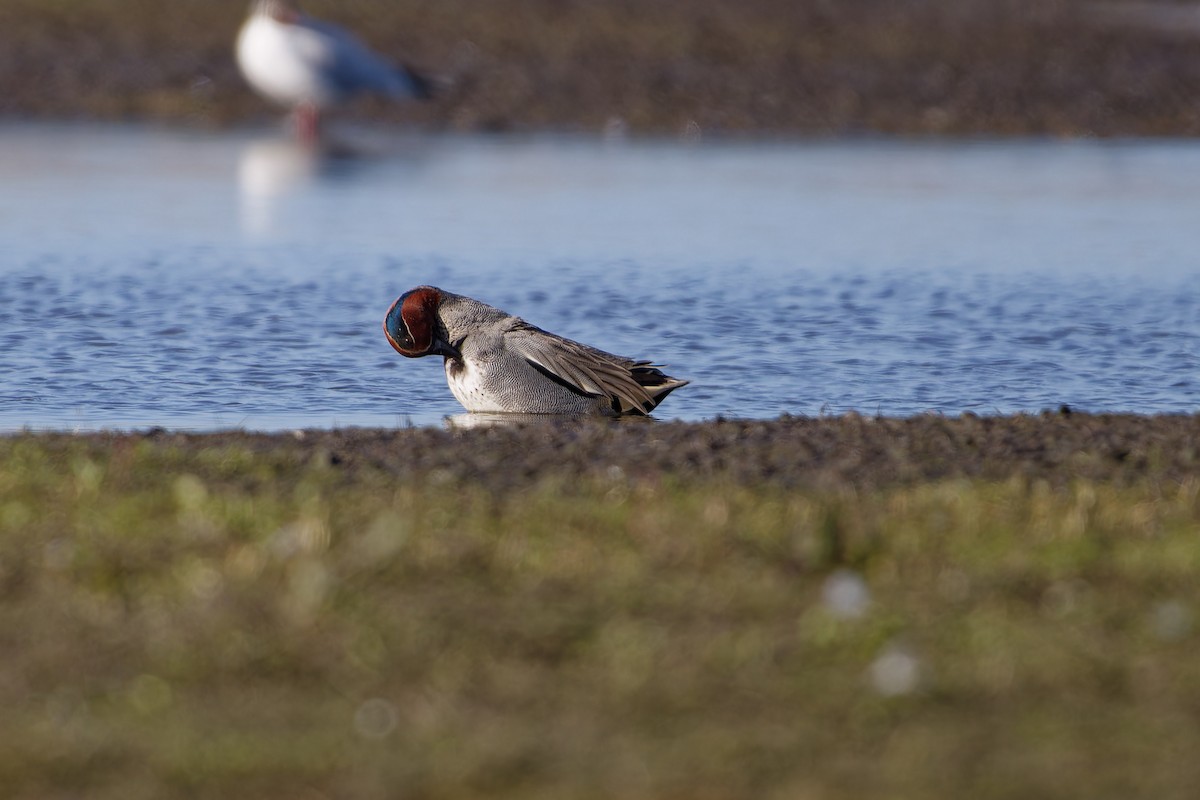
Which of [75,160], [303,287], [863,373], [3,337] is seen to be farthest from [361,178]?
[863,373]

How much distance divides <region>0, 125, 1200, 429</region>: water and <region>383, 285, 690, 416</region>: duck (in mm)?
342

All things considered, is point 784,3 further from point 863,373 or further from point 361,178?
point 863,373

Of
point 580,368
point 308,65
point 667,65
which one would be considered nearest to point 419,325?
point 580,368

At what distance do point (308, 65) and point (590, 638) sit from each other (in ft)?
57.1

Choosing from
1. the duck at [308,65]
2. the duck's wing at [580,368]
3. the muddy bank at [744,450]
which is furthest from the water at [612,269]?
the muddy bank at [744,450]

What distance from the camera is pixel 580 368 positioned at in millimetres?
9781

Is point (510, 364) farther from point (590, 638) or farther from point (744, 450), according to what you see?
point (590, 638)

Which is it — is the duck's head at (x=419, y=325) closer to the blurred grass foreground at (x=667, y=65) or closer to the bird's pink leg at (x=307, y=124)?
the bird's pink leg at (x=307, y=124)

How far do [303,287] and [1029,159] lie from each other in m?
10.8

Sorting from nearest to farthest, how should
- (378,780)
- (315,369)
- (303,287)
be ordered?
(378,780) → (315,369) → (303,287)

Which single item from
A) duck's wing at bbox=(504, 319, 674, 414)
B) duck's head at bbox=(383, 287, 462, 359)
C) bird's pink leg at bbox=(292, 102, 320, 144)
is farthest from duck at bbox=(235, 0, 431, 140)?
duck's wing at bbox=(504, 319, 674, 414)

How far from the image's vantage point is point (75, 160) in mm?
20891

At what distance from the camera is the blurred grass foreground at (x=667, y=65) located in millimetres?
24172

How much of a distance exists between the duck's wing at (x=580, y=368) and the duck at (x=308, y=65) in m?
13.0
